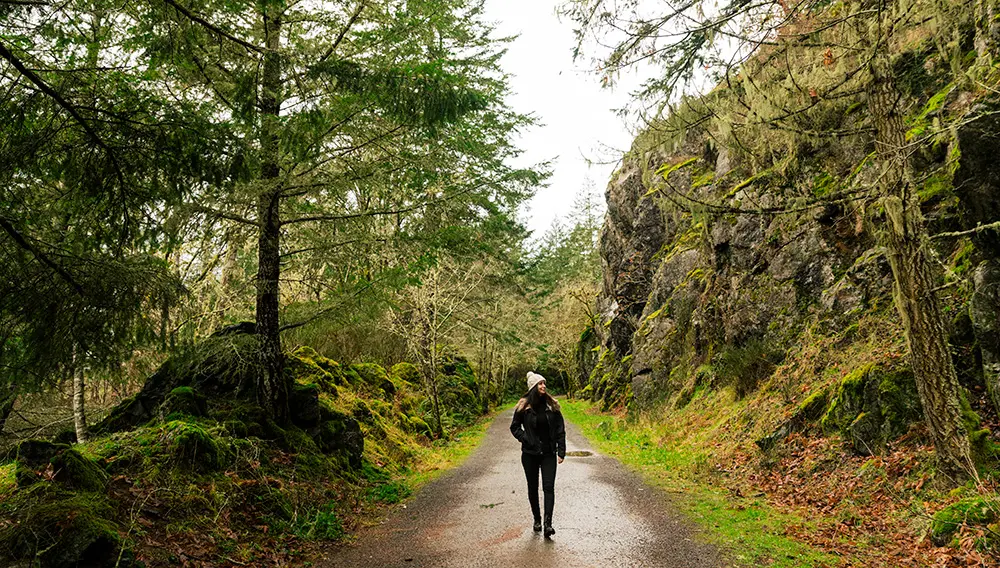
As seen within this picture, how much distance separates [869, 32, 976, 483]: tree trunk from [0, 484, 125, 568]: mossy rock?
847 cm

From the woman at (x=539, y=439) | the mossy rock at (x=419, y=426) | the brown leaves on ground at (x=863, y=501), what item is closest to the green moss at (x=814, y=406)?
the brown leaves on ground at (x=863, y=501)

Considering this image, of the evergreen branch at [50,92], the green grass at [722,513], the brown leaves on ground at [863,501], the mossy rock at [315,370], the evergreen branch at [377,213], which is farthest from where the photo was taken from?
the mossy rock at [315,370]

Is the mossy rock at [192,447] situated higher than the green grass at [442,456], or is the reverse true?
the mossy rock at [192,447]

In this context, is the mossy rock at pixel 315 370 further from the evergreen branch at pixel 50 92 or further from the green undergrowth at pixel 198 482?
the evergreen branch at pixel 50 92

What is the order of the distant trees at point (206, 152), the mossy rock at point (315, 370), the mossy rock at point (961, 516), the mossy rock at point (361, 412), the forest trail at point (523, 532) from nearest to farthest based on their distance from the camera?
1. the distant trees at point (206, 152)
2. the mossy rock at point (961, 516)
3. the forest trail at point (523, 532)
4. the mossy rock at point (315, 370)
5. the mossy rock at point (361, 412)

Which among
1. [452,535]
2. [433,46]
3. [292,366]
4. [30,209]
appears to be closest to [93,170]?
[30,209]

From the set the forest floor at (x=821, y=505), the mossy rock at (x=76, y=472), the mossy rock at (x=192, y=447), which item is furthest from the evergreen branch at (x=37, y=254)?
the forest floor at (x=821, y=505)

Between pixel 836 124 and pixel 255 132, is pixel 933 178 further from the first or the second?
pixel 255 132

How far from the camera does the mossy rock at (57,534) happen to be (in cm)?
404

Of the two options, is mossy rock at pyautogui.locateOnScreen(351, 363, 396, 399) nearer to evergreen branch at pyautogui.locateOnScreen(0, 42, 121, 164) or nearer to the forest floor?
the forest floor

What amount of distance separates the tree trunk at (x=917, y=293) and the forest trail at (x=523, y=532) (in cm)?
302

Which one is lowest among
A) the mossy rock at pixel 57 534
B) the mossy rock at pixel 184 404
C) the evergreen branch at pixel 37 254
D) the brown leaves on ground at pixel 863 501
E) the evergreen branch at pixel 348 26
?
the brown leaves on ground at pixel 863 501

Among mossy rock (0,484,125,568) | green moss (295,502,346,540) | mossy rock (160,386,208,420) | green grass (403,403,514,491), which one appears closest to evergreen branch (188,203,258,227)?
mossy rock (160,386,208,420)

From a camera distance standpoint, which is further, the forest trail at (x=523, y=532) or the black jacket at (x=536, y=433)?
the black jacket at (x=536, y=433)
